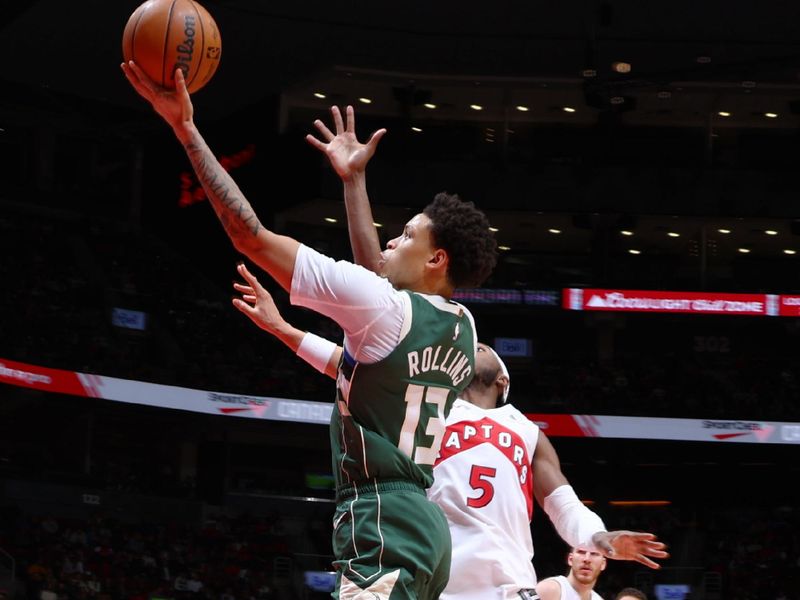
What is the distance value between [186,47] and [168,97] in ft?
1.22

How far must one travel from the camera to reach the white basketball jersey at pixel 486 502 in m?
4.22

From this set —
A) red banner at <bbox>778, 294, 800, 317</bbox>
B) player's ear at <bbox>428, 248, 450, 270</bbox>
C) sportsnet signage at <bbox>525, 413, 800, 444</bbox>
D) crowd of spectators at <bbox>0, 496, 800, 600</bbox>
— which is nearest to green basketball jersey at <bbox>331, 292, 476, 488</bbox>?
player's ear at <bbox>428, 248, 450, 270</bbox>

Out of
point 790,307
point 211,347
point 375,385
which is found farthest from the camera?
point 211,347

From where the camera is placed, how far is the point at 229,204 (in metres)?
3.15

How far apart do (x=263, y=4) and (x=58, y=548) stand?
12.3 metres

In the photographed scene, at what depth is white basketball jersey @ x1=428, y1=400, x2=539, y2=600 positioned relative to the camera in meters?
4.22

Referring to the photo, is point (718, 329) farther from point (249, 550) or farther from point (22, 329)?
point (22, 329)

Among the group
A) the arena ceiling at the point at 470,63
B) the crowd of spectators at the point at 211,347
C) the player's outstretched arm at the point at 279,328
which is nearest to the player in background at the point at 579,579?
the player's outstretched arm at the point at 279,328

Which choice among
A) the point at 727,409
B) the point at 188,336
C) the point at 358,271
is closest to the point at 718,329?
the point at 727,409

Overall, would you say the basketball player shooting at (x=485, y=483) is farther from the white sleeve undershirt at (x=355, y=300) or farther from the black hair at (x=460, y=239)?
the white sleeve undershirt at (x=355, y=300)

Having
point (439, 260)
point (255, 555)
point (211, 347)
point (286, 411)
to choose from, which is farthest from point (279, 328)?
point (211, 347)

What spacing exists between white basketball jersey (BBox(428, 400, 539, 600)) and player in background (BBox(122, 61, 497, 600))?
0.89 m

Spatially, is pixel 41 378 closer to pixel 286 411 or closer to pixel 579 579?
pixel 286 411

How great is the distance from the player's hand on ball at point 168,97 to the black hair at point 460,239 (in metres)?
0.76
